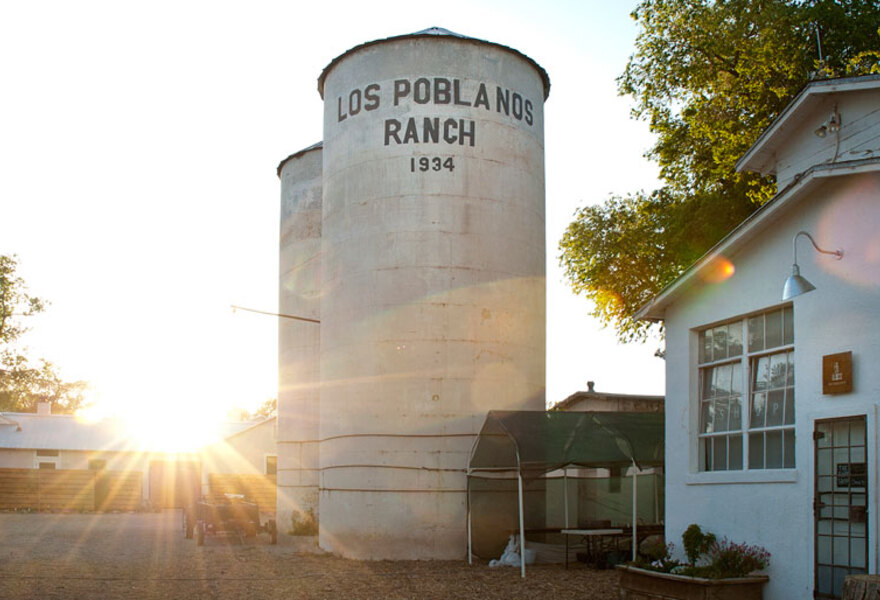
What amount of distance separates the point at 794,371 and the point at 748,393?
1027 millimetres

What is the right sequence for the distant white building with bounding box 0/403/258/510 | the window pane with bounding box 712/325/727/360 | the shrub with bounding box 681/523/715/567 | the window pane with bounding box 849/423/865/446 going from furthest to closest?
the distant white building with bounding box 0/403/258/510
the window pane with bounding box 712/325/727/360
the shrub with bounding box 681/523/715/567
the window pane with bounding box 849/423/865/446

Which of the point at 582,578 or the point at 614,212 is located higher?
the point at 614,212

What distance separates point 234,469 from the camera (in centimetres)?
4825

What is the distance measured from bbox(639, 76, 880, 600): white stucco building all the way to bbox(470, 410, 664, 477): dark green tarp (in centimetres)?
416

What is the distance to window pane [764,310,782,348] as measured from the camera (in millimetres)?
12648

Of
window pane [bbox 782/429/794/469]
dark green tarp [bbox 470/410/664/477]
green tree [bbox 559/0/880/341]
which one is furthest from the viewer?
green tree [bbox 559/0/880/341]

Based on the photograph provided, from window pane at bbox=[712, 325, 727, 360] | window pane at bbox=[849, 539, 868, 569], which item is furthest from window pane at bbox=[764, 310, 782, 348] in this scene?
window pane at bbox=[849, 539, 868, 569]

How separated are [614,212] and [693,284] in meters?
15.4

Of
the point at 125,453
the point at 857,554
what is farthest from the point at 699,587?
the point at 125,453

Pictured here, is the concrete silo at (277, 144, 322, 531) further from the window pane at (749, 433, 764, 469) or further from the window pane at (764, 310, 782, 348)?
the window pane at (764, 310, 782, 348)

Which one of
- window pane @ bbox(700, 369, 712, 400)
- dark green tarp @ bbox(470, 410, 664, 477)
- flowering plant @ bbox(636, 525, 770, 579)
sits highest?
window pane @ bbox(700, 369, 712, 400)

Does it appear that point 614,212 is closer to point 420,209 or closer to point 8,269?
point 420,209

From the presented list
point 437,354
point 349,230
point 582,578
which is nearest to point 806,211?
point 582,578

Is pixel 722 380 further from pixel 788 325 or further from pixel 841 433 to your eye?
pixel 841 433
